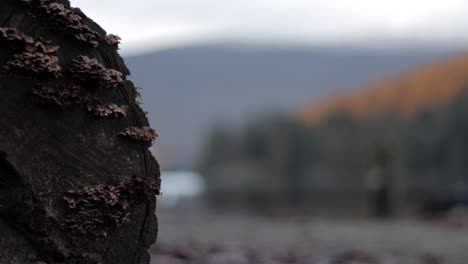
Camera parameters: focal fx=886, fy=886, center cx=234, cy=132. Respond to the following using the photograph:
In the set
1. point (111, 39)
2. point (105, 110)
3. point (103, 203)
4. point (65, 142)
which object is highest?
point (111, 39)

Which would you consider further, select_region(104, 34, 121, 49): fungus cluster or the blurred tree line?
the blurred tree line

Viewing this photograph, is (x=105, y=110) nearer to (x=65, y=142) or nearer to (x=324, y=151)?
(x=65, y=142)

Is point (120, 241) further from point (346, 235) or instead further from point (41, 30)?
point (346, 235)

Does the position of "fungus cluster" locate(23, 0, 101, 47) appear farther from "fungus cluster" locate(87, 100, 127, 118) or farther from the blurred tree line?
the blurred tree line

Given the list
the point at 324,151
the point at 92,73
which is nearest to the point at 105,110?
the point at 92,73

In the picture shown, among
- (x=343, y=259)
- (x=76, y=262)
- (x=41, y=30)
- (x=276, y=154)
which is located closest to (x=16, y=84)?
(x=41, y=30)

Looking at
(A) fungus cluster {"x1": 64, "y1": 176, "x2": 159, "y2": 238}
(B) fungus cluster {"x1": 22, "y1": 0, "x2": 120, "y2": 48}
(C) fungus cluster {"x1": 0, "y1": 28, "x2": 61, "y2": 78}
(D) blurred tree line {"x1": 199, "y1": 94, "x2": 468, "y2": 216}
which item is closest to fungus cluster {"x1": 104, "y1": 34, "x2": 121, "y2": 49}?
(B) fungus cluster {"x1": 22, "y1": 0, "x2": 120, "y2": 48}

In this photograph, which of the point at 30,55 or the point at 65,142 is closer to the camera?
the point at 30,55

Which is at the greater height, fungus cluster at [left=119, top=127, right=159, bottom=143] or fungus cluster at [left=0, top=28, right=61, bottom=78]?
fungus cluster at [left=0, top=28, right=61, bottom=78]
